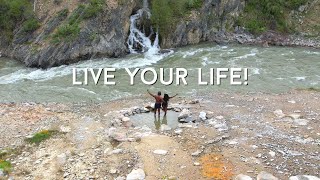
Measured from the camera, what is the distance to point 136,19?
3500 centimetres

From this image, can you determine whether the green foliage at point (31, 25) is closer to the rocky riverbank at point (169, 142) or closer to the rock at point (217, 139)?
the rocky riverbank at point (169, 142)

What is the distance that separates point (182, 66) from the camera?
30359 mm

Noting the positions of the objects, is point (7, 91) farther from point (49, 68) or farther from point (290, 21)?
point (290, 21)

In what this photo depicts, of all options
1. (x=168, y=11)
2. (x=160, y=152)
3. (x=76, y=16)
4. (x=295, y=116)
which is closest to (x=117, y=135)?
(x=160, y=152)

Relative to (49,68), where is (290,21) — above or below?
above

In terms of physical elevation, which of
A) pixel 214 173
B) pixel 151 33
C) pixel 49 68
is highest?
pixel 151 33

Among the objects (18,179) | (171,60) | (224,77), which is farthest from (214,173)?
(171,60)

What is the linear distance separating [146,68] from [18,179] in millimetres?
17180

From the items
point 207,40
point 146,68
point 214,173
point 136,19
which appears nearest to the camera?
point 214,173

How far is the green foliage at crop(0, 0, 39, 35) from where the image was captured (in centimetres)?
3441

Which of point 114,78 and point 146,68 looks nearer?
point 114,78

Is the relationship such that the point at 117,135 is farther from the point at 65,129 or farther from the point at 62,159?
the point at 65,129

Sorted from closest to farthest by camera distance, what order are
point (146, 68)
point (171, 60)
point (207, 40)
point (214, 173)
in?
point (214, 173) < point (146, 68) < point (171, 60) < point (207, 40)

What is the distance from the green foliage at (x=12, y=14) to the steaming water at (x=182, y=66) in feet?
11.2
